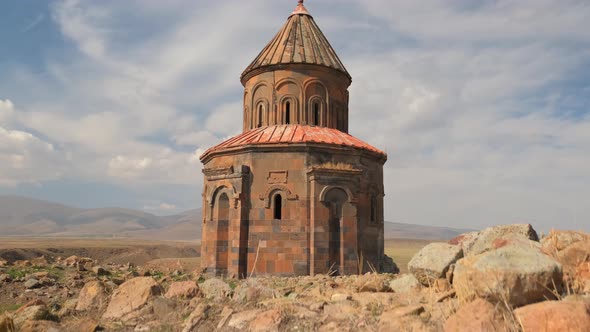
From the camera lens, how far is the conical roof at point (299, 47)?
14078 mm

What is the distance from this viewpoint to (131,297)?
24.4 feet

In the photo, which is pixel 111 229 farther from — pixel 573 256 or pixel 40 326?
pixel 573 256

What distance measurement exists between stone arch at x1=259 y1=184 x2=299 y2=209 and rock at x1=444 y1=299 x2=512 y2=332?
741 cm

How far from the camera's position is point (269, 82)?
1419 centimetres

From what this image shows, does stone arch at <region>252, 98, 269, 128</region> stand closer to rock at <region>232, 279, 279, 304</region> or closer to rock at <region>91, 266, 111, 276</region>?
rock at <region>91, 266, 111, 276</region>

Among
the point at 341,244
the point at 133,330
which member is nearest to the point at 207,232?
the point at 341,244

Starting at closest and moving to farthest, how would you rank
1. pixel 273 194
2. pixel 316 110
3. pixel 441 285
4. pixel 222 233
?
pixel 441 285
pixel 273 194
pixel 222 233
pixel 316 110

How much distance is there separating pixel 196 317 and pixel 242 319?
2.46ft

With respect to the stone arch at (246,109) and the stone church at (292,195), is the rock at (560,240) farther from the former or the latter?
the stone arch at (246,109)

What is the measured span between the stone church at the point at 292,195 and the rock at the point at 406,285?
4.92 metres

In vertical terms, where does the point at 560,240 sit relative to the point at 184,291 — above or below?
above

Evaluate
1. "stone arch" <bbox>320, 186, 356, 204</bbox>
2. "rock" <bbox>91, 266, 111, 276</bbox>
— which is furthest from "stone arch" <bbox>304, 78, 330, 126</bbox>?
"rock" <bbox>91, 266, 111, 276</bbox>

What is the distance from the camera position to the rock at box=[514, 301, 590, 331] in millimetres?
3842

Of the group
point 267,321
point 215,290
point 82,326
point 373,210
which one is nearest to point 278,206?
point 373,210
